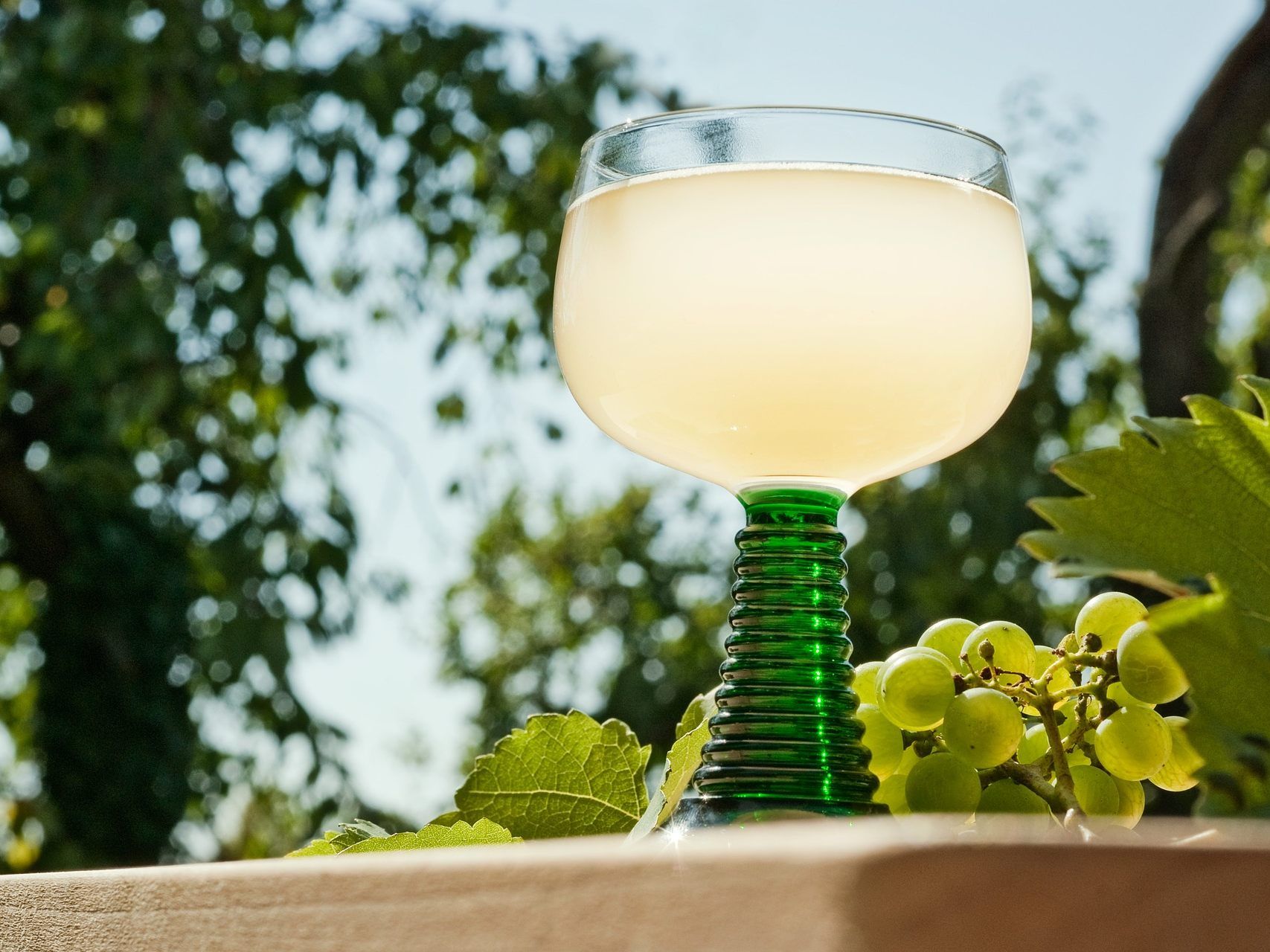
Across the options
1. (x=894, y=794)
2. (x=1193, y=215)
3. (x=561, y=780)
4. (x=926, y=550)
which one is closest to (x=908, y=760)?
(x=894, y=794)

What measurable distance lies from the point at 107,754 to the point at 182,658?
36 cm

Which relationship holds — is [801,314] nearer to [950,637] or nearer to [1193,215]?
[950,637]

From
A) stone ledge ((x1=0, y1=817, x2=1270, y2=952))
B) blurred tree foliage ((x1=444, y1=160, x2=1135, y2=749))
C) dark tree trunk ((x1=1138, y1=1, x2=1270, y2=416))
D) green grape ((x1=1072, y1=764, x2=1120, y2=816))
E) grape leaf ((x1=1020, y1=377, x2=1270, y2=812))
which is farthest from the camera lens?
blurred tree foliage ((x1=444, y1=160, x2=1135, y2=749))

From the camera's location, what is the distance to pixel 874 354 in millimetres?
508

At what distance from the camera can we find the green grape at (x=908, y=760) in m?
0.48

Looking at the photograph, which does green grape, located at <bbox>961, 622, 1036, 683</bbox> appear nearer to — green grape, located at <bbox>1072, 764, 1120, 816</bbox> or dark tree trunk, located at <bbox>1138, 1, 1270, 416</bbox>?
green grape, located at <bbox>1072, 764, 1120, 816</bbox>

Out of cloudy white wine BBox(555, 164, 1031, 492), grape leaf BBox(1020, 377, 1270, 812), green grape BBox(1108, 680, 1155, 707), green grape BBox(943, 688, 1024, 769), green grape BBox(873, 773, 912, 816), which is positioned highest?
cloudy white wine BBox(555, 164, 1031, 492)

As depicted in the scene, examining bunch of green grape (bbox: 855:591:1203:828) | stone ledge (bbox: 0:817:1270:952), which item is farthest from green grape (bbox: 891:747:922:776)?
stone ledge (bbox: 0:817:1270:952)

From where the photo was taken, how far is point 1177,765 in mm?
438

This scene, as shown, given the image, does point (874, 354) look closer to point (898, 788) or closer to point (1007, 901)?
point (898, 788)

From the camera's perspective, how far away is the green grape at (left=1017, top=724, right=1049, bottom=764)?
47 centimetres

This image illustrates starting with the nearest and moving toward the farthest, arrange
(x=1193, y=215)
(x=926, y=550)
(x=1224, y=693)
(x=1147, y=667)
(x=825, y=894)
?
1. (x=825, y=894)
2. (x=1224, y=693)
3. (x=1147, y=667)
4. (x=1193, y=215)
5. (x=926, y=550)

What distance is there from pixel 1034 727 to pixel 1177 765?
57 mm

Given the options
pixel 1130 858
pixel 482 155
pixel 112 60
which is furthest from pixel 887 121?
pixel 482 155
